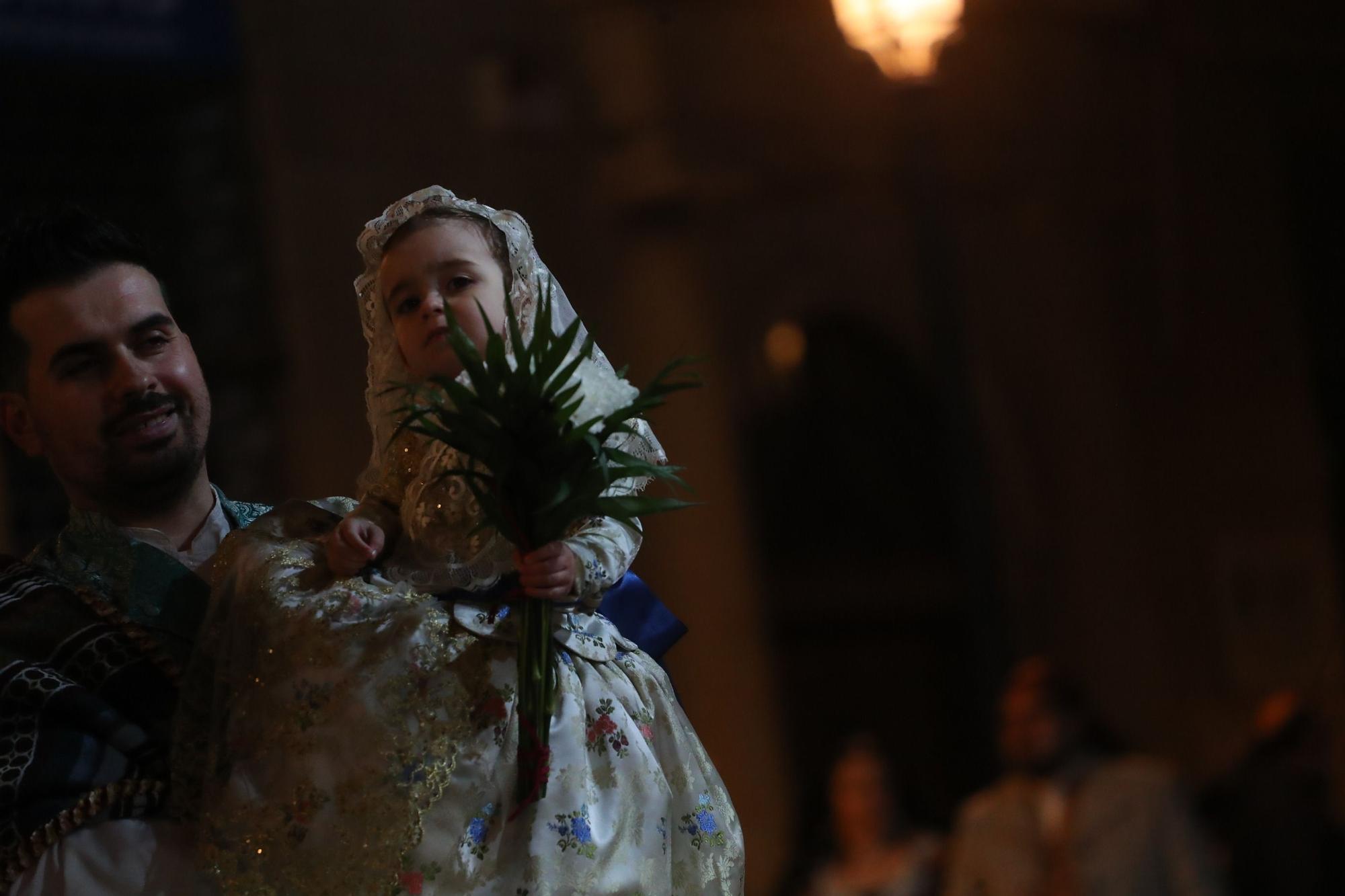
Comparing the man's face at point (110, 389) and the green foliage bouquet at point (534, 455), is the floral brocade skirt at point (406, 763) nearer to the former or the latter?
the green foliage bouquet at point (534, 455)

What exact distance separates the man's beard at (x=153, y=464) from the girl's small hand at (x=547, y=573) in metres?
0.78

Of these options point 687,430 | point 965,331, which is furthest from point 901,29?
point 687,430

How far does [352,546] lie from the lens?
2680mm

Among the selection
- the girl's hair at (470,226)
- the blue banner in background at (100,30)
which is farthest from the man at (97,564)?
the blue banner in background at (100,30)

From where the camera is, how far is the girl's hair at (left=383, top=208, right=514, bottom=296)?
2.87m

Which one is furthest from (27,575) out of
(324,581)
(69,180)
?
(69,180)

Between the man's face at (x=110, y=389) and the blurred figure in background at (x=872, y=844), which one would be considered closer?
the man's face at (x=110, y=389)

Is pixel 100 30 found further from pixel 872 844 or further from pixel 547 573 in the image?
pixel 547 573

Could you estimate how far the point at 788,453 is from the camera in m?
12.4

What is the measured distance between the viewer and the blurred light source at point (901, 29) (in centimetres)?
776

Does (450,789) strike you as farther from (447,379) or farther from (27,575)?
(27,575)

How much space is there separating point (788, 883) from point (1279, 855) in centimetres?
184

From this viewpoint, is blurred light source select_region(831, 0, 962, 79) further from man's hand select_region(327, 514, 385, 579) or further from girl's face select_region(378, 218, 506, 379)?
man's hand select_region(327, 514, 385, 579)

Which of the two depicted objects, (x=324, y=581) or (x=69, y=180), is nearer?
(x=324, y=581)
